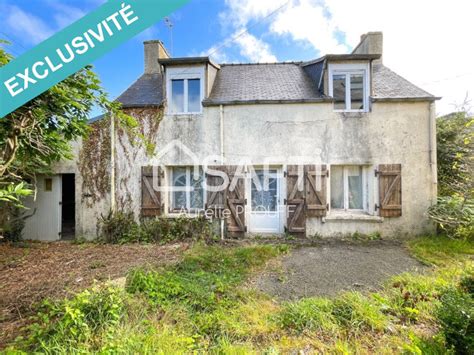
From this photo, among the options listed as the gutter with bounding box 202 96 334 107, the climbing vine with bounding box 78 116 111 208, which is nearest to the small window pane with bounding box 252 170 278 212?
the gutter with bounding box 202 96 334 107

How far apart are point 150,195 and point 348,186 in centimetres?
588

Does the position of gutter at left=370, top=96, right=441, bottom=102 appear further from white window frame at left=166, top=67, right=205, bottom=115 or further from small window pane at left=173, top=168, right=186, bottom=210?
small window pane at left=173, top=168, right=186, bottom=210

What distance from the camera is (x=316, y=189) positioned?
6340mm

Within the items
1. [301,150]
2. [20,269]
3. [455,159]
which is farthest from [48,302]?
[455,159]

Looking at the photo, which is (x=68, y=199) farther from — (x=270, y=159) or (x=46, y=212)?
(x=270, y=159)

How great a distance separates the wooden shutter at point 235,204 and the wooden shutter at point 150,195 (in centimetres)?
205

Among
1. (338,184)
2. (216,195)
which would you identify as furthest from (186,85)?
(338,184)

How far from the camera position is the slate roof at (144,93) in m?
6.72

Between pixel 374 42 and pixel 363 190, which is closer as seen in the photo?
pixel 363 190

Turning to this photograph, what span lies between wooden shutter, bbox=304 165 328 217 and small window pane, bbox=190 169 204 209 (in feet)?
10.2

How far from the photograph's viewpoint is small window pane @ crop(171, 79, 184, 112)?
6773mm

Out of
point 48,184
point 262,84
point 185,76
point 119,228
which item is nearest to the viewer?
point 119,228

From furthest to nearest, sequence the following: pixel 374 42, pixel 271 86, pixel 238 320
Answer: pixel 374 42, pixel 271 86, pixel 238 320

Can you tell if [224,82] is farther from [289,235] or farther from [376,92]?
[289,235]
